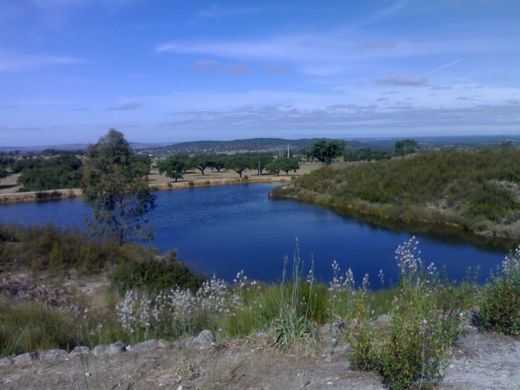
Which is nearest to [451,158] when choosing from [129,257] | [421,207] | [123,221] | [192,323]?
[421,207]

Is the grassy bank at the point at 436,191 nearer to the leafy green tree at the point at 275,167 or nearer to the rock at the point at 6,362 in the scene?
the leafy green tree at the point at 275,167

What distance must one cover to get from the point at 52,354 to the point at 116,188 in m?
17.4

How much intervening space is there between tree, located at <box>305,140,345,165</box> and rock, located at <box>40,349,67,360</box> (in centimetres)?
5394

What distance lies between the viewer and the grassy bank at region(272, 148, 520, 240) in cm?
2666

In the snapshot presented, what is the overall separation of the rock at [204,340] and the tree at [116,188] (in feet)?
56.3

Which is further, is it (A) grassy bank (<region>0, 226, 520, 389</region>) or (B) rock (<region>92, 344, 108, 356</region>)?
(B) rock (<region>92, 344, 108, 356</region>)

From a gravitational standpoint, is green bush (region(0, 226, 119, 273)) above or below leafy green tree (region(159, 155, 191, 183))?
below

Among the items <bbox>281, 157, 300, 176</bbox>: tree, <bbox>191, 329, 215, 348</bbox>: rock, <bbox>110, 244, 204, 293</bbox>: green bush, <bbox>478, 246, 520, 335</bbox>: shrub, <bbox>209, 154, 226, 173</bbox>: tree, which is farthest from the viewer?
<bbox>209, 154, 226, 173</bbox>: tree

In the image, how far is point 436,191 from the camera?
3158cm

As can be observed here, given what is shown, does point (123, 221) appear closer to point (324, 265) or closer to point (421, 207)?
point (324, 265)

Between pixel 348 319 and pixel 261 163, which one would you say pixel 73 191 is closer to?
pixel 261 163

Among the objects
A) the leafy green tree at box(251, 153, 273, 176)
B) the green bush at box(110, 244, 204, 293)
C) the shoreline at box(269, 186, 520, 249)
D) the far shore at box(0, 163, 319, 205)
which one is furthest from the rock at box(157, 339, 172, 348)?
the leafy green tree at box(251, 153, 273, 176)

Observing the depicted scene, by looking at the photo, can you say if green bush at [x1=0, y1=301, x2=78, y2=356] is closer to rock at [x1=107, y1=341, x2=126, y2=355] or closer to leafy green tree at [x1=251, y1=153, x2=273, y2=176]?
rock at [x1=107, y1=341, x2=126, y2=355]

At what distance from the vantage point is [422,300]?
3650 millimetres
